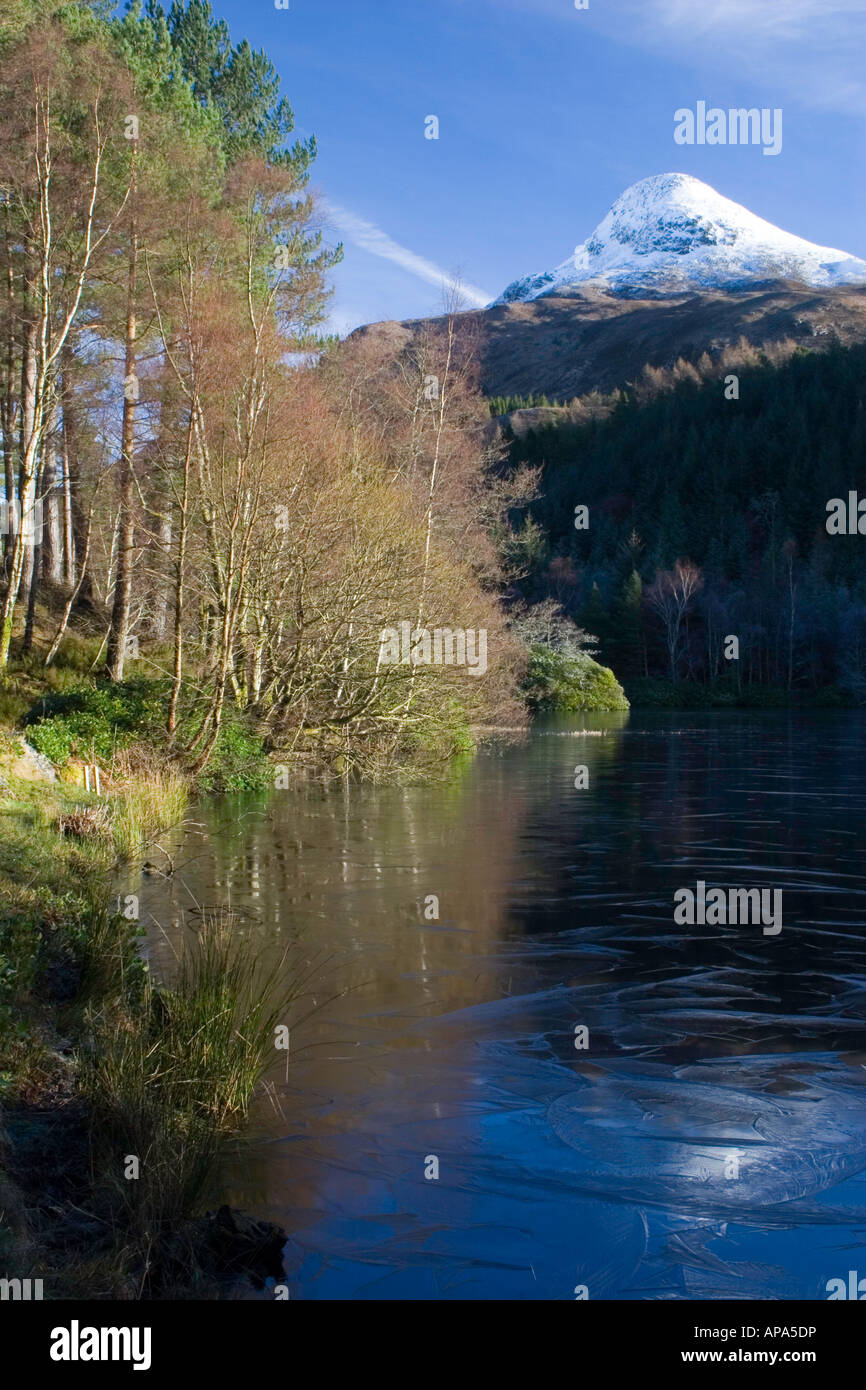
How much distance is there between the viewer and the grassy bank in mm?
4875

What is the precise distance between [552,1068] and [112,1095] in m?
3.11

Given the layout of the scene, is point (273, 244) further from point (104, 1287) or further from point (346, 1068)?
point (104, 1287)

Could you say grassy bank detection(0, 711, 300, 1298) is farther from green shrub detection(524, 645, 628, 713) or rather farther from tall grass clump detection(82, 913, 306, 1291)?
green shrub detection(524, 645, 628, 713)

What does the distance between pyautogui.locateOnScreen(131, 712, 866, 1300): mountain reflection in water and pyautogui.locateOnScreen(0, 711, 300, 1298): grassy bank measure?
381mm

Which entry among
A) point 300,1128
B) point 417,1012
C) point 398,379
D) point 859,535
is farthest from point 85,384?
point 859,535

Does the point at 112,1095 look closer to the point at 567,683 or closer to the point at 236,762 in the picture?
the point at 236,762

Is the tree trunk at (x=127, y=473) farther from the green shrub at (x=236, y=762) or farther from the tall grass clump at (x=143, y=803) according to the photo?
the tall grass clump at (x=143, y=803)

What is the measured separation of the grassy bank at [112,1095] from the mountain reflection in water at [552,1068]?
0.38 metres

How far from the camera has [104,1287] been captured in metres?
4.51

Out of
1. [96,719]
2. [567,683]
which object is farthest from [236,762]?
[567,683]

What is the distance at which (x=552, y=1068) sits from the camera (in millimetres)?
7730

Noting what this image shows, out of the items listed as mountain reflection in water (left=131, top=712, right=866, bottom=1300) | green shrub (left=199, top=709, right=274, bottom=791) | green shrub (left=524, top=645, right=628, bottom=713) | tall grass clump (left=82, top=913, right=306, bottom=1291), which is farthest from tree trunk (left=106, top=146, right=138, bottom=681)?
green shrub (left=524, top=645, right=628, bottom=713)

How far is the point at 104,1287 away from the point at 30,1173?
1.17 metres

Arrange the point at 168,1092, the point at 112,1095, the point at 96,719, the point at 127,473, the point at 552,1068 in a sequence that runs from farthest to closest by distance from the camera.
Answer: the point at 127,473 → the point at 96,719 → the point at 552,1068 → the point at 168,1092 → the point at 112,1095
